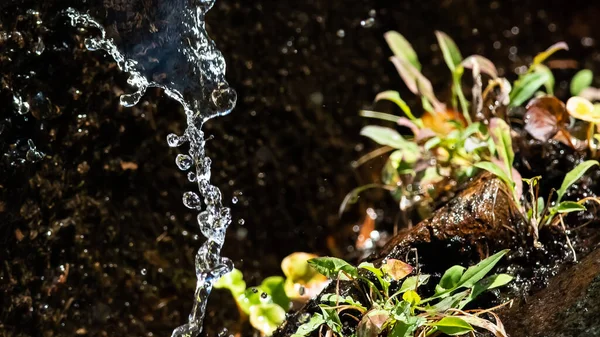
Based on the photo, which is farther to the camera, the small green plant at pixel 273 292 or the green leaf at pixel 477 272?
the small green plant at pixel 273 292

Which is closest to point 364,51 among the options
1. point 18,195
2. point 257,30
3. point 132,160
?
point 257,30

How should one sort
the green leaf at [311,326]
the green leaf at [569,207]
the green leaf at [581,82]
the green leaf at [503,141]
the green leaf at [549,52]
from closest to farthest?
1. the green leaf at [311,326]
2. the green leaf at [569,207]
3. the green leaf at [503,141]
4. the green leaf at [549,52]
5. the green leaf at [581,82]

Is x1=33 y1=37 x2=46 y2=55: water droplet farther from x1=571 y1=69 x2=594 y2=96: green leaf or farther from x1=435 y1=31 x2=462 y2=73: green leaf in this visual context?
x1=571 y1=69 x2=594 y2=96: green leaf

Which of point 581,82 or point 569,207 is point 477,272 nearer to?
point 569,207

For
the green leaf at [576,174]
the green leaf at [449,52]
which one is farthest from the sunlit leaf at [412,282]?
the green leaf at [449,52]

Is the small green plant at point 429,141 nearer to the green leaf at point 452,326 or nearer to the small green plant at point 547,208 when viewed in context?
the small green plant at point 547,208

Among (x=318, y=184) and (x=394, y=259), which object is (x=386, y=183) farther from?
(x=394, y=259)

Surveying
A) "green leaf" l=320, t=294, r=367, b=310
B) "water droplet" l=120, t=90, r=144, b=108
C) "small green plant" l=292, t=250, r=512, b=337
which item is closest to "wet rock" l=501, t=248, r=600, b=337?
"small green plant" l=292, t=250, r=512, b=337
